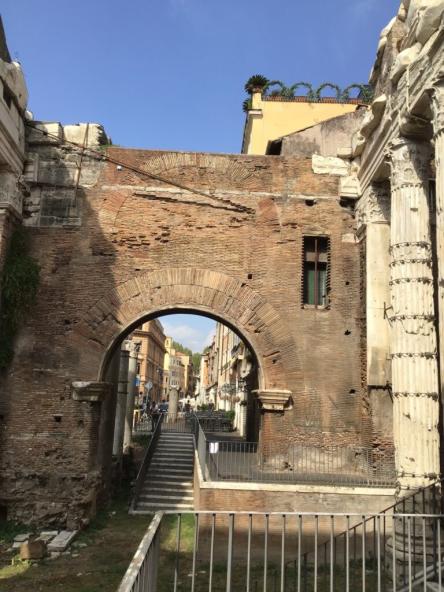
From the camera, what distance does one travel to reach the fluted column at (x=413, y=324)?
8.34 meters

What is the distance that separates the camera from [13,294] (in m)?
11.5

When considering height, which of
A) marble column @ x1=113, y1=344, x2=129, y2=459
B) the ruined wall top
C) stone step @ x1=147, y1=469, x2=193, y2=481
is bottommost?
stone step @ x1=147, y1=469, x2=193, y2=481

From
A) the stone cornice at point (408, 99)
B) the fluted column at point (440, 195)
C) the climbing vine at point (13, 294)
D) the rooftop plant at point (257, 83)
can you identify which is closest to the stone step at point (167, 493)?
the climbing vine at point (13, 294)

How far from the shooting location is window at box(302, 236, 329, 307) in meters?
12.6

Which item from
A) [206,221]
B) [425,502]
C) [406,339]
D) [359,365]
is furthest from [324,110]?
[425,502]

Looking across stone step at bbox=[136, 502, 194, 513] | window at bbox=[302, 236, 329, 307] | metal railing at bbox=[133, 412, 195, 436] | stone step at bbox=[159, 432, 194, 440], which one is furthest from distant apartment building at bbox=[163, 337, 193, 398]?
window at bbox=[302, 236, 329, 307]

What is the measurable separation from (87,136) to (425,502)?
34.0ft

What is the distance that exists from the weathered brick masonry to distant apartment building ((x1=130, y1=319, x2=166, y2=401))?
4061 centimetres

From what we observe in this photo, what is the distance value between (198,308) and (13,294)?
13.0 feet

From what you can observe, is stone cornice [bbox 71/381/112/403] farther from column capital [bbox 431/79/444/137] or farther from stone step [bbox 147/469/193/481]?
column capital [bbox 431/79/444/137]

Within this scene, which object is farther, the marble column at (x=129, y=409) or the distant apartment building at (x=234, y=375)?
the distant apartment building at (x=234, y=375)

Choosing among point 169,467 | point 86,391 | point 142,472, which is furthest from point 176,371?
point 86,391

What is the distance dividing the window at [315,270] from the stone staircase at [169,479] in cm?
544

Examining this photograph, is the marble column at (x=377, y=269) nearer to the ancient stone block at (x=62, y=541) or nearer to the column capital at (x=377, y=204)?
the column capital at (x=377, y=204)
